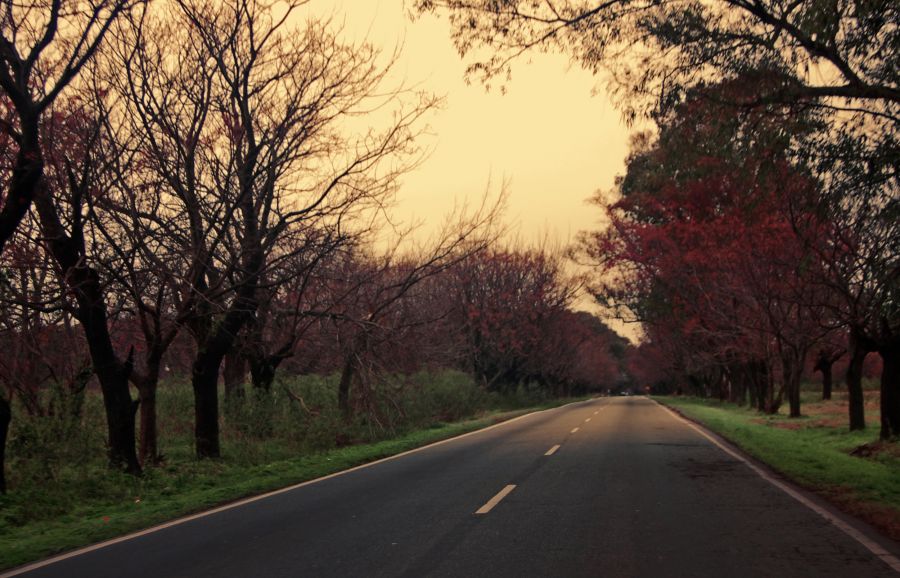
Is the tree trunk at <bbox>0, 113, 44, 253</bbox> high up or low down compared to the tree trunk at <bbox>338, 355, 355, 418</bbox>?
up

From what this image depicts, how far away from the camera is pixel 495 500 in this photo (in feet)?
31.5

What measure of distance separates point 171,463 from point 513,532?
10.3 metres

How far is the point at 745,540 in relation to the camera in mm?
7035

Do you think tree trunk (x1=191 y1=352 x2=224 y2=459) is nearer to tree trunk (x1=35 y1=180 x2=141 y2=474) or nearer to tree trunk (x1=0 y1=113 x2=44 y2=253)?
tree trunk (x1=35 y1=180 x2=141 y2=474)

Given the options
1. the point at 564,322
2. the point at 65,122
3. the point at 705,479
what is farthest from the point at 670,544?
→ the point at 564,322

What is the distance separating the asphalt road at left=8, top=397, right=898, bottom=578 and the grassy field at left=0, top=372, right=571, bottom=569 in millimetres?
1024

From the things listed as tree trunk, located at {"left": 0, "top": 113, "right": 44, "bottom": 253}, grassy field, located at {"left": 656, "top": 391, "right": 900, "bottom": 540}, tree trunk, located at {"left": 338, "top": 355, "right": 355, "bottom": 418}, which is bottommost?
grassy field, located at {"left": 656, "top": 391, "right": 900, "bottom": 540}

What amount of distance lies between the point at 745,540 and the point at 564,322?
44.0 m

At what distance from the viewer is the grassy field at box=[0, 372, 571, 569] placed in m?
9.23

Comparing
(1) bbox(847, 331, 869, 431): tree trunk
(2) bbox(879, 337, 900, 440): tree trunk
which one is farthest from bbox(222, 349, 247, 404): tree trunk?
(1) bbox(847, 331, 869, 431): tree trunk

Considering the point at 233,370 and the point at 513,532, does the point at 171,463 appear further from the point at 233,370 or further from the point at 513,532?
the point at 513,532

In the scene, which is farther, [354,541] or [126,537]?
[126,537]

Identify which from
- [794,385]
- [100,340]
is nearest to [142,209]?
[100,340]

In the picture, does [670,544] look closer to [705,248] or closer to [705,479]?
[705,479]
